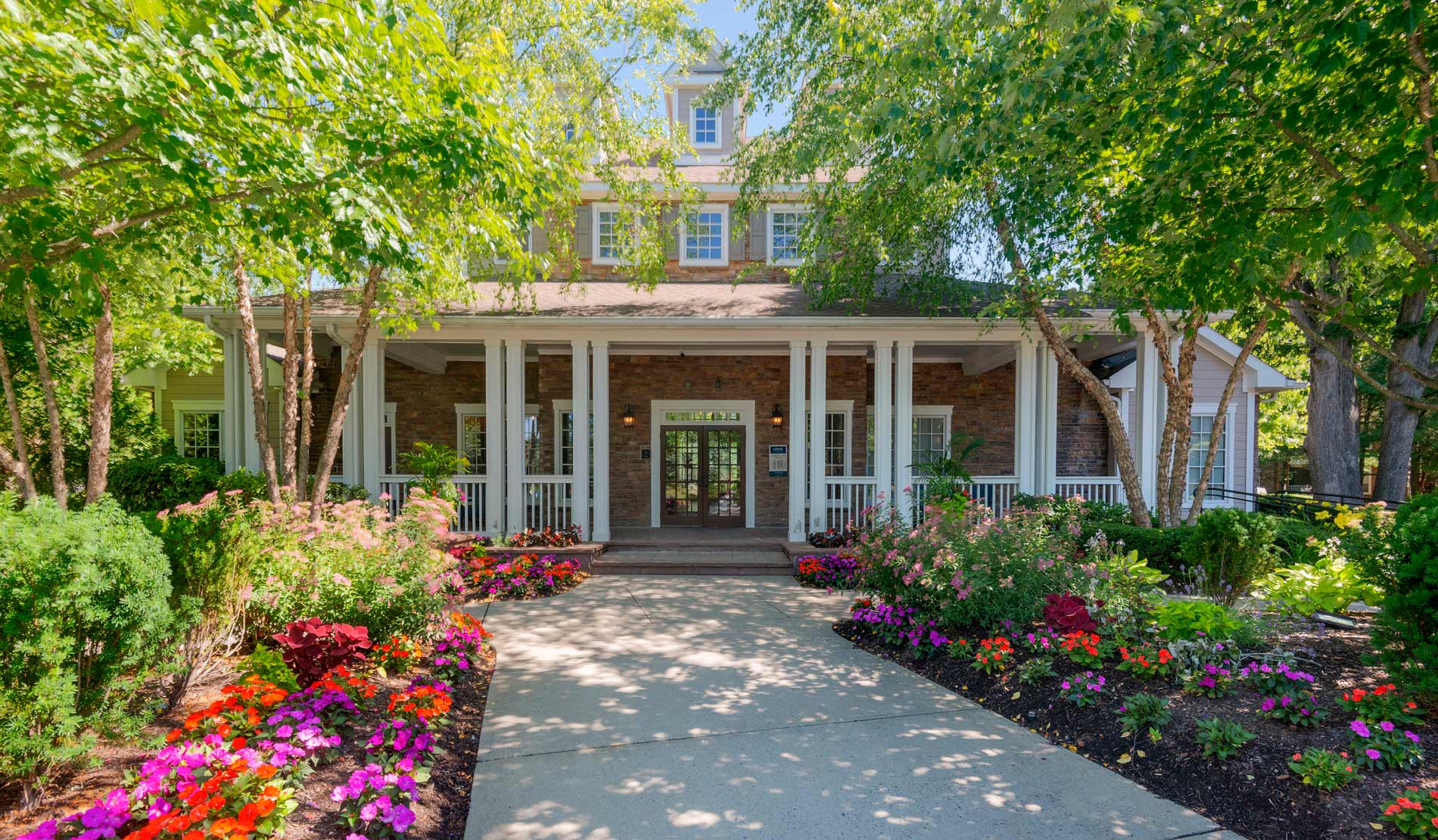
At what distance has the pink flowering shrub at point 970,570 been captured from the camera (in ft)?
16.6

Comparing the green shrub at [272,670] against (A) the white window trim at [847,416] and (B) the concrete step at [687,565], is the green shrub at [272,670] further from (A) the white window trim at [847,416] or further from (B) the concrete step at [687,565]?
(A) the white window trim at [847,416]

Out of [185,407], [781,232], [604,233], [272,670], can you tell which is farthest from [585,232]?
[272,670]

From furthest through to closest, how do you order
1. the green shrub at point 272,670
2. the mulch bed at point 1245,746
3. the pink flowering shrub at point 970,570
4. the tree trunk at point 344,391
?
the tree trunk at point 344,391 < the pink flowering shrub at point 970,570 < the green shrub at point 272,670 < the mulch bed at point 1245,746

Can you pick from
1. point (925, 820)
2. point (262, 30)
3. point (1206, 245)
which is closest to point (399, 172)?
point (262, 30)

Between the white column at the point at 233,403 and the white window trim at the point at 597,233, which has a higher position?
the white window trim at the point at 597,233

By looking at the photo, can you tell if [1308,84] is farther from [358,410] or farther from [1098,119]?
[358,410]

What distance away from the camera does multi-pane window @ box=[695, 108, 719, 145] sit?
46.2 ft

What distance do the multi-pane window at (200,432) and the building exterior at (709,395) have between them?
0.17ft

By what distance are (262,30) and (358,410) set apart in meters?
6.97

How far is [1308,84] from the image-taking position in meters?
3.98

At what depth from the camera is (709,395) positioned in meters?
11.9

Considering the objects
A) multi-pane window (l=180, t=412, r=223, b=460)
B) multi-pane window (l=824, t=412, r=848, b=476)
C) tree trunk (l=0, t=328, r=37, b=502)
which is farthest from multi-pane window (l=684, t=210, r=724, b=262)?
multi-pane window (l=180, t=412, r=223, b=460)

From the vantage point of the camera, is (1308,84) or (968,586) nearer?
(1308,84)

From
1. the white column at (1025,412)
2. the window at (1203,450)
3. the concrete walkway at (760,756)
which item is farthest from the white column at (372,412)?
the window at (1203,450)
